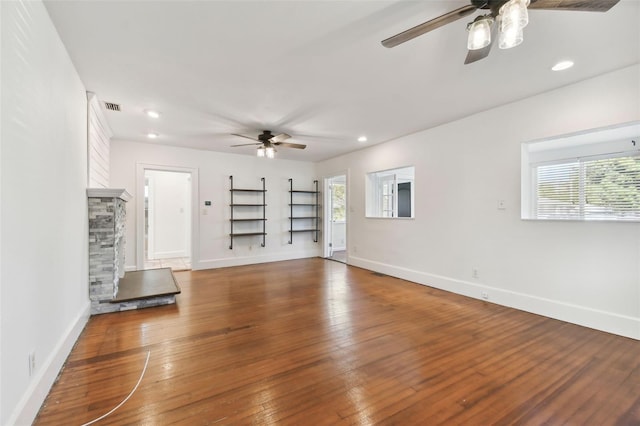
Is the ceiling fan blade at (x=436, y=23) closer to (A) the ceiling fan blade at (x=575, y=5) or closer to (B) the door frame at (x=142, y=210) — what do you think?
(A) the ceiling fan blade at (x=575, y=5)

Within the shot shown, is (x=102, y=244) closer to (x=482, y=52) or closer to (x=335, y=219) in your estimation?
(x=482, y=52)

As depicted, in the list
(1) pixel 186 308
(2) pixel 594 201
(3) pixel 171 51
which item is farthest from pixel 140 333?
(2) pixel 594 201

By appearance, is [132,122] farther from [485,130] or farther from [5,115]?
[485,130]

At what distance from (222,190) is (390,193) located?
154 inches

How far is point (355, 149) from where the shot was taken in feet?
19.0

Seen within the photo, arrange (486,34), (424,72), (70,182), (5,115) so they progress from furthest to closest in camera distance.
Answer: (424,72) < (70,182) < (486,34) < (5,115)

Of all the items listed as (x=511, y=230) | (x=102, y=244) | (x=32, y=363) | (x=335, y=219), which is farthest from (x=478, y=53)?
(x=335, y=219)

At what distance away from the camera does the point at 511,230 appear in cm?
334

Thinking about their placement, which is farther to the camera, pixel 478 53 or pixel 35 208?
pixel 478 53

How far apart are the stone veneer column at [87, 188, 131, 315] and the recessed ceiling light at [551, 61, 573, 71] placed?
4.57 metres

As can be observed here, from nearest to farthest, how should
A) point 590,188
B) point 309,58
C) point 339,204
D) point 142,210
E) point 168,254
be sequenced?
point 309,58 < point 590,188 < point 142,210 < point 168,254 < point 339,204

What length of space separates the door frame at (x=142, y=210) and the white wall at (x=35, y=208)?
2.73 m

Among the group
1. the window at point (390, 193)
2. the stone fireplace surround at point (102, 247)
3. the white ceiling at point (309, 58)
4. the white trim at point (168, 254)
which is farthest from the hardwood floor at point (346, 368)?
the white trim at point (168, 254)

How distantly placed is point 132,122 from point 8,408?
3728 millimetres
